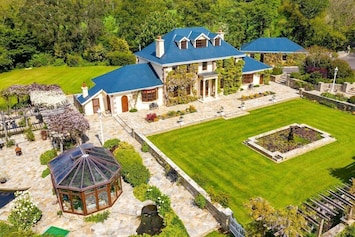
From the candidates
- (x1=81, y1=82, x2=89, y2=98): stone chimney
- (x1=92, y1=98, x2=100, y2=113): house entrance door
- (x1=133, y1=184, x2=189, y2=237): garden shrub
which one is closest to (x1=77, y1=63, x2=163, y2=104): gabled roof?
(x1=81, y1=82, x2=89, y2=98): stone chimney

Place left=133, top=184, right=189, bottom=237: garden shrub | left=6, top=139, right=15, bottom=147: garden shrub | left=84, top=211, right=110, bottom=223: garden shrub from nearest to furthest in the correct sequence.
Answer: left=133, top=184, right=189, bottom=237: garden shrub < left=84, top=211, right=110, bottom=223: garden shrub < left=6, top=139, right=15, bottom=147: garden shrub

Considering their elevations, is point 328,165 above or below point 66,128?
below

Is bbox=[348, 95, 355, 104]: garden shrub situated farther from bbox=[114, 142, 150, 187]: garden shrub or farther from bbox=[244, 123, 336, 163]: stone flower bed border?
bbox=[114, 142, 150, 187]: garden shrub

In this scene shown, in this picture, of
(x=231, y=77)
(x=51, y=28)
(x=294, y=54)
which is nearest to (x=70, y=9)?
(x=51, y=28)

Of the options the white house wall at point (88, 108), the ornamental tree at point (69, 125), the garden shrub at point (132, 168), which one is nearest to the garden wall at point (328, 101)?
the garden shrub at point (132, 168)

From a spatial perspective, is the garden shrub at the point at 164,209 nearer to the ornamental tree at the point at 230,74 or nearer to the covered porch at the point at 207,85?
→ the covered porch at the point at 207,85

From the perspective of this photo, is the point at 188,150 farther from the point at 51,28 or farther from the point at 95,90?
the point at 51,28
